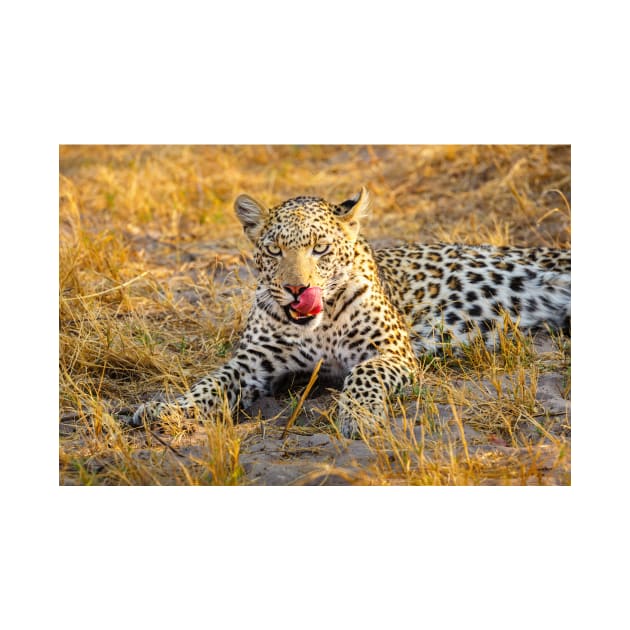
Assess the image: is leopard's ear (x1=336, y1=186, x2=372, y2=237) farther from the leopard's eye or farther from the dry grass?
the dry grass

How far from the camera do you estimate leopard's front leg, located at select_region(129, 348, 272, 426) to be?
600 centimetres

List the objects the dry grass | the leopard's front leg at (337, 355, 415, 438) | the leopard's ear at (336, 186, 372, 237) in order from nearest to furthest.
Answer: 1. the dry grass
2. the leopard's front leg at (337, 355, 415, 438)
3. the leopard's ear at (336, 186, 372, 237)

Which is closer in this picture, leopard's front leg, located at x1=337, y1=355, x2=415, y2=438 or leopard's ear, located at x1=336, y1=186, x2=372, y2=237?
leopard's front leg, located at x1=337, y1=355, x2=415, y2=438

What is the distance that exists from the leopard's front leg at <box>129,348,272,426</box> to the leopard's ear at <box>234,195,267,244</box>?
2.73 ft

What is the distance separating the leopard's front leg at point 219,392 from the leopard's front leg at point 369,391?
27.3 inches

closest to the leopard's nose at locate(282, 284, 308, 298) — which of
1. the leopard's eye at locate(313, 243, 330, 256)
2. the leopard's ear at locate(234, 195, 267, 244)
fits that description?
the leopard's eye at locate(313, 243, 330, 256)

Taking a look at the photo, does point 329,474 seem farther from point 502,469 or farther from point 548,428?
point 548,428

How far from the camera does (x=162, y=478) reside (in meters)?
5.23

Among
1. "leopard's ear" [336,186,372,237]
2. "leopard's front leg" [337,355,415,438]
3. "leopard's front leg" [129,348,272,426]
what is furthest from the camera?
"leopard's ear" [336,186,372,237]

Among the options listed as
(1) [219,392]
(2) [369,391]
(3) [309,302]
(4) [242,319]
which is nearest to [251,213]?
(3) [309,302]

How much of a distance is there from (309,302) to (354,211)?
77cm

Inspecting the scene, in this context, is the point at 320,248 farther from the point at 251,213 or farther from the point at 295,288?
the point at 251,213

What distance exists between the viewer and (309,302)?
5926mm
